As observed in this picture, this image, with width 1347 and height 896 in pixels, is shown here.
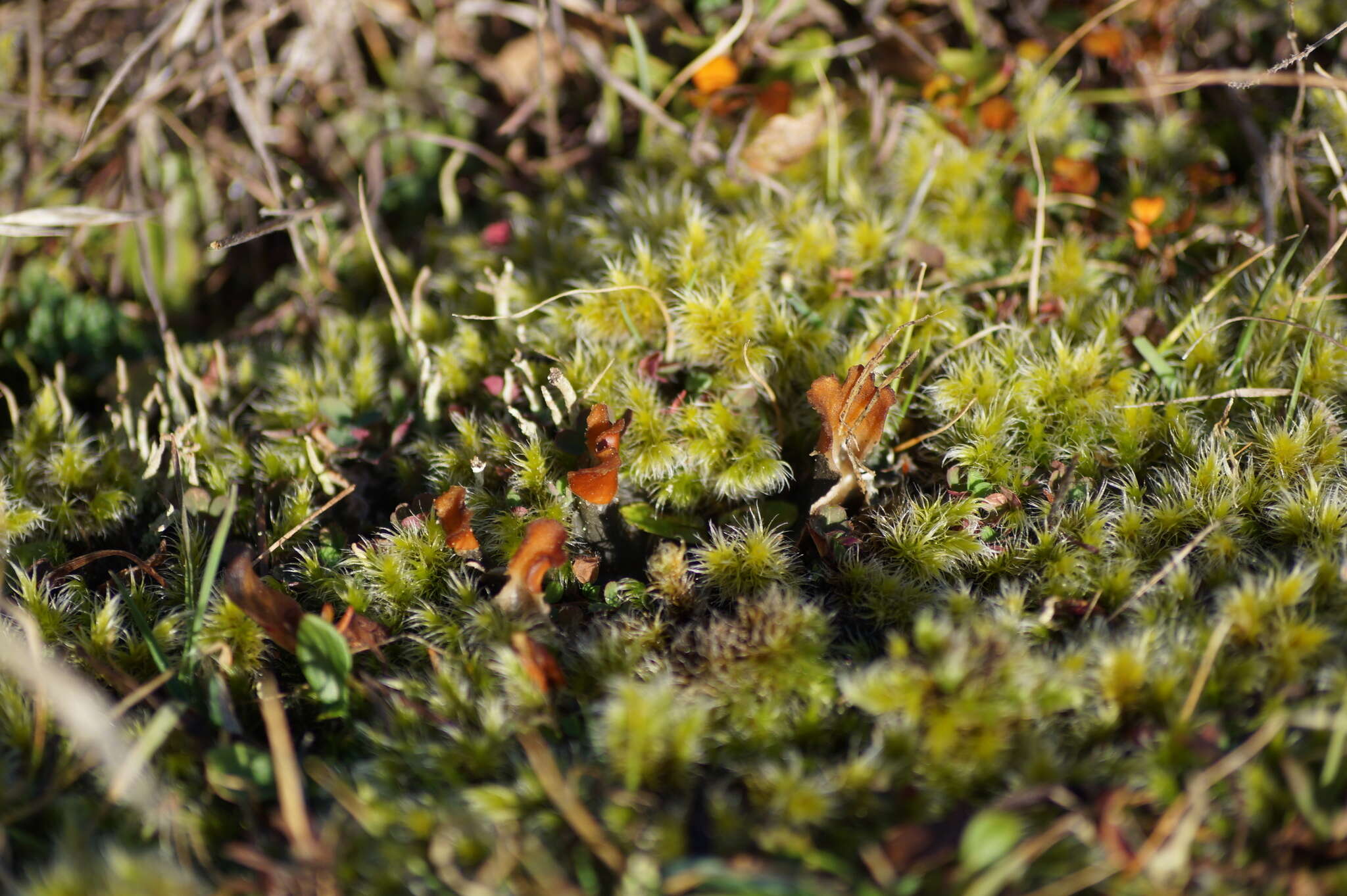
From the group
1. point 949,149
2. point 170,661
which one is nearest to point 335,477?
point 170,661

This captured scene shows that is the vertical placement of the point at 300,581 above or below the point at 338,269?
below

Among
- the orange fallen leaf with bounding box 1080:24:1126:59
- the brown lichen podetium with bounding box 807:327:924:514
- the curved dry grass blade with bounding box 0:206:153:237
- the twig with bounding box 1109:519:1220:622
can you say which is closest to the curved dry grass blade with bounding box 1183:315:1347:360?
the twig with bounding box 1109:519:1220:622

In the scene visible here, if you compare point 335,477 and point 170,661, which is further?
point 335,477

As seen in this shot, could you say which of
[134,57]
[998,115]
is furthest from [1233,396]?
[134,57]

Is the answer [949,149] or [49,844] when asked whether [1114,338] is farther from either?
[49,844]

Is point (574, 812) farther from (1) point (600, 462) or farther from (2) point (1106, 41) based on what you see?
(2) point (1106, 41)

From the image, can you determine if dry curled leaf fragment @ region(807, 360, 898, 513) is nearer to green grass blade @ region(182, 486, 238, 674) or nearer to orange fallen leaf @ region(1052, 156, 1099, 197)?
orange fallen leaf @ region(1052, 156, 1099, 197)

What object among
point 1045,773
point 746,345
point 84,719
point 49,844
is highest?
point 746,345

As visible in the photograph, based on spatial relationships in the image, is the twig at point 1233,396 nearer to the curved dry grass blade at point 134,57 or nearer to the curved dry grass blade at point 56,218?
the curved dry grass blade at point 56,218
